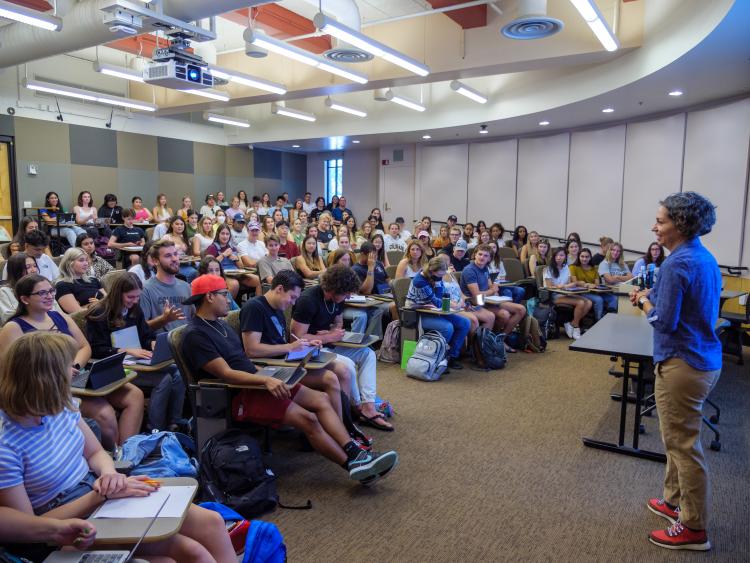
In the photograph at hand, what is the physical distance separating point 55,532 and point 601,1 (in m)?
7.17

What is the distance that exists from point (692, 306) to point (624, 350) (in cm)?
87

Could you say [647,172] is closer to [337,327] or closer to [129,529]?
[337,327]

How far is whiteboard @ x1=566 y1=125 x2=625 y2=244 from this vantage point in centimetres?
988

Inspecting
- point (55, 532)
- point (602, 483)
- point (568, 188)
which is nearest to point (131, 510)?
point (55, 532)

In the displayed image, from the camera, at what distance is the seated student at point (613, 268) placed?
788 cm

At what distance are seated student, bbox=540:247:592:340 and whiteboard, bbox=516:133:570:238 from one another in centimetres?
407

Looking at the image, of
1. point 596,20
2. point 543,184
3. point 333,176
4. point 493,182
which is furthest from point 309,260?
point 333,176

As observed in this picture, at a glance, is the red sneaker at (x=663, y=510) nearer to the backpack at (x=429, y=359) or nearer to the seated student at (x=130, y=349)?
the backpack at (x=429, y=359)

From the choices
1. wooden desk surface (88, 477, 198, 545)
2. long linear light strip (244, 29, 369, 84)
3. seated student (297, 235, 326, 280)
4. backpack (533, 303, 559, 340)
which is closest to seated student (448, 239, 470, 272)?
backpack (533, 303, 559, 340)

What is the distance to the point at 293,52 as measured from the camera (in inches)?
257

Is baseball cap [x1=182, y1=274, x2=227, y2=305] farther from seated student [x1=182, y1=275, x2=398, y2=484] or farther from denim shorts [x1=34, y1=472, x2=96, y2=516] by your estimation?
denim shorts [x1=34, y1=472, x2=96, y2=516]

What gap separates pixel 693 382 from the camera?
2547mm

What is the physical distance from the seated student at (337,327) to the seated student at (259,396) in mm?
789

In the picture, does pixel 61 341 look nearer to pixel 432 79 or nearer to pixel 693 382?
pixel 693 382
